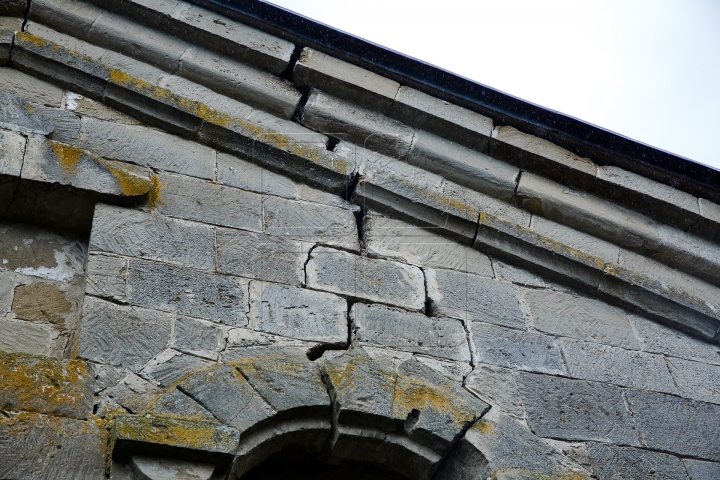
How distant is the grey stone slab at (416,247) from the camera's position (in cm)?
429

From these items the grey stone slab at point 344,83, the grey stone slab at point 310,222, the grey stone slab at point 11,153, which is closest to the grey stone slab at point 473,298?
the grey stone slab at point 310,222

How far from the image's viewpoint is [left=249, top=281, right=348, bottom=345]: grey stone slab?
3.65 metres

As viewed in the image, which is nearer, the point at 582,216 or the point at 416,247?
the point at 416,247

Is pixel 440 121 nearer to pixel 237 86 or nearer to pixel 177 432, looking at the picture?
pixel 237 86

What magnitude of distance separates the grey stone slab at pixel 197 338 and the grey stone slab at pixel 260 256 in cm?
35

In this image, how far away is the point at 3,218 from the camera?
3811mm

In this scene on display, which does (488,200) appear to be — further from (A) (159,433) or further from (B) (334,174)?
(A) (159,433)

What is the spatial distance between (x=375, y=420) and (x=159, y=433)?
0.90 meters

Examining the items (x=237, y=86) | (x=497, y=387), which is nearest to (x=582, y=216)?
(x=497, y=387)

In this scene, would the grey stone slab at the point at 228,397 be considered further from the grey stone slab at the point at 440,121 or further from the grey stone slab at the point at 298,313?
the grey stone slab at the point at 440,121

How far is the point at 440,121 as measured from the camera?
4941 mm

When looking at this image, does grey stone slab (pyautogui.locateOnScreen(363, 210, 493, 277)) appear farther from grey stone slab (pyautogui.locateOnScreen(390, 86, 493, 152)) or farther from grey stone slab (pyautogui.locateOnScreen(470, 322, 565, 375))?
grey stone slab (pyautogui.locateOnScreen(390, 86, 493, 152))

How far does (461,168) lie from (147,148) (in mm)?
1784

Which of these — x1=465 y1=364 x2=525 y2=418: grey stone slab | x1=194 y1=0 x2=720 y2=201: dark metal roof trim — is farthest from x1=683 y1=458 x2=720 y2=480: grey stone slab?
x1=194 y1=0 x2=720 y2=201: dark metal roof trim
